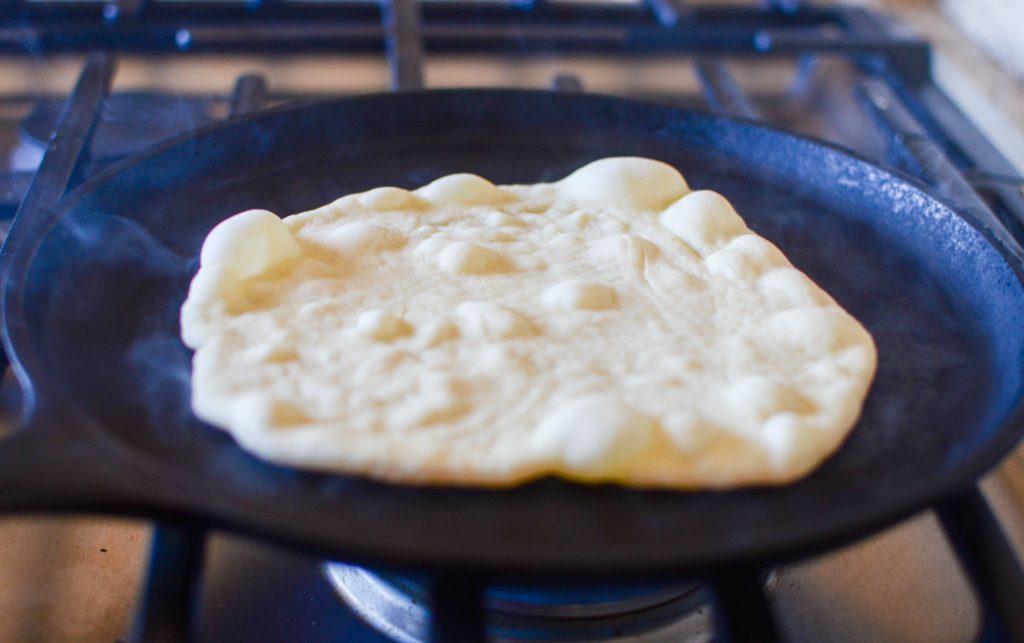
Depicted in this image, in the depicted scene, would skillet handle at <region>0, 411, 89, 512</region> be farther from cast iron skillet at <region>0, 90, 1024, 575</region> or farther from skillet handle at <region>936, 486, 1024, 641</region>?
skillet handle at <region>936, 486, 1024, 641</region>

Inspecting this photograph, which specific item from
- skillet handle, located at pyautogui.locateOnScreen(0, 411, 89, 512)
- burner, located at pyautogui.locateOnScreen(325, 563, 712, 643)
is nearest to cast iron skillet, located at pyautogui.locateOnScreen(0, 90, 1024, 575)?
skillet handle, located at pyautogui.locateOnScreen(0, 411, 89, 512)

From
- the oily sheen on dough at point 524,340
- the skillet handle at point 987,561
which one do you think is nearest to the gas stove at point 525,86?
the skillet handle at point 987,561

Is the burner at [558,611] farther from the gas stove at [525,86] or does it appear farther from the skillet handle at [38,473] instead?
the skillet handle at [38,473]

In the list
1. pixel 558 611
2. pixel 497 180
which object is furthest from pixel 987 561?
pixel 497 180

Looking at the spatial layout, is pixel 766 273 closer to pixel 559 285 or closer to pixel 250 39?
pixel 559 285

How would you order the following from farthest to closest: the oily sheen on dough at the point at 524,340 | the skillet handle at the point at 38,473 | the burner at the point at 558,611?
the burner at the point at 558,611 < the oily sheen on dough at the point at 524,340 < the skillet handle at the point at 38,473

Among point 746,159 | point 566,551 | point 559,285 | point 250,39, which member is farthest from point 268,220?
point 250,39

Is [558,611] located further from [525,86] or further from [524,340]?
[525,86]
